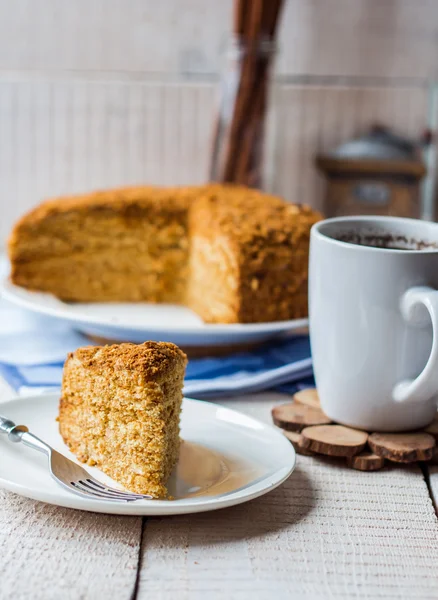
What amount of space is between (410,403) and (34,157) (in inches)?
66.9

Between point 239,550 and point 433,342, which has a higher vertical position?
point 433,342

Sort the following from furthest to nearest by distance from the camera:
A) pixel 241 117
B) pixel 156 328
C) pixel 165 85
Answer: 1. pixel 165 85
2. pixel 241 117
3. pixel 156 328

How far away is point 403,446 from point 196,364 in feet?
1.44

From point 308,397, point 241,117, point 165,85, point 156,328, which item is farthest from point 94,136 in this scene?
point 308,397

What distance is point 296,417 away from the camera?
1.07 metres

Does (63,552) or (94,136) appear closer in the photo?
(63,552)

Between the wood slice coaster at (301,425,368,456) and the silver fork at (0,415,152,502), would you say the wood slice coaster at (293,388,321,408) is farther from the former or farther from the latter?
the silver fork at (0,415,152,502)

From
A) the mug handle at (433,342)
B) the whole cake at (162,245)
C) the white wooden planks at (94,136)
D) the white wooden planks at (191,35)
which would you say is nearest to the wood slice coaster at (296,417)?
the mug handle at (433,342)

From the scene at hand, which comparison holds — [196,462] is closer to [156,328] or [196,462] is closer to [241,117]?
[156,328]

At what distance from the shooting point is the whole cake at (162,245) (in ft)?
4.89

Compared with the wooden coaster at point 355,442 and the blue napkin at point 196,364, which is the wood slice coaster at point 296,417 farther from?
the blue napkin at point 196,364

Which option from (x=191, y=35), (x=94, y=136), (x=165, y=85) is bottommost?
(x=94, y=136)

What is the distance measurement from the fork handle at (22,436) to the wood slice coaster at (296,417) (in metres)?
0.32

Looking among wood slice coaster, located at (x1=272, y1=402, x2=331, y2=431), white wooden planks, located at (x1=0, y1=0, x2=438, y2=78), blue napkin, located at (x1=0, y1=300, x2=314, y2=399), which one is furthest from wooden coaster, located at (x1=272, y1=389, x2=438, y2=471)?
white wooden planks, located at (x1=0, y1=0, x2=438, y2=78)
